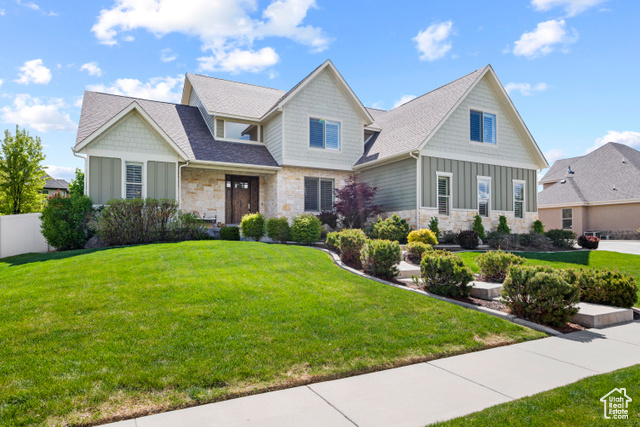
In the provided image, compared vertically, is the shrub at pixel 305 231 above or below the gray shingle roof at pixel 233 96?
below

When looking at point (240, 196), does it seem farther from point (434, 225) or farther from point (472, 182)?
point (472, 182)

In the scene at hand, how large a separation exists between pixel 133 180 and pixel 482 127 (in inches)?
604

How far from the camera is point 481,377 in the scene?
14.0ft

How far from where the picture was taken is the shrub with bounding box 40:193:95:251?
1280cm

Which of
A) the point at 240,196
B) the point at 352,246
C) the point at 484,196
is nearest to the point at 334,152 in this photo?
the point at 240,196

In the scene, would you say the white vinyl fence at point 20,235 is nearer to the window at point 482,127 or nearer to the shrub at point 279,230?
the shrub at point 279,230

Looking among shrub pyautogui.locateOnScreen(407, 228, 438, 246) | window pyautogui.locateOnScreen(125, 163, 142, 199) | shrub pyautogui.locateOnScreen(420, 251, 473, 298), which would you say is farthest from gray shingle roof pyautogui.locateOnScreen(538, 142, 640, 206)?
window pyautogui.locateOnScreen(125, 163, 142, 199)

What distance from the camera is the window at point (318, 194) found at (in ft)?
62.3

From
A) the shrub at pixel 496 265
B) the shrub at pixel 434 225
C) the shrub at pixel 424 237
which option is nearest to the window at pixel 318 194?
the shrub at pixel 434 225

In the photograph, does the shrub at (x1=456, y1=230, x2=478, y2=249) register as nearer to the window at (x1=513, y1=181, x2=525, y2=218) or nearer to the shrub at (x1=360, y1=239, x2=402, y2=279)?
the window at (x1=513, y1=181, x2=525, y2=218)

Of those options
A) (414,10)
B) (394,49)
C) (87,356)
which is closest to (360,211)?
(394,49)

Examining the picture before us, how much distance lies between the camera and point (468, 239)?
15.9 meters

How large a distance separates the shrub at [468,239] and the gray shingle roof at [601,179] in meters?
14.9

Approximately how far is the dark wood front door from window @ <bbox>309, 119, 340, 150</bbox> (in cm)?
349
